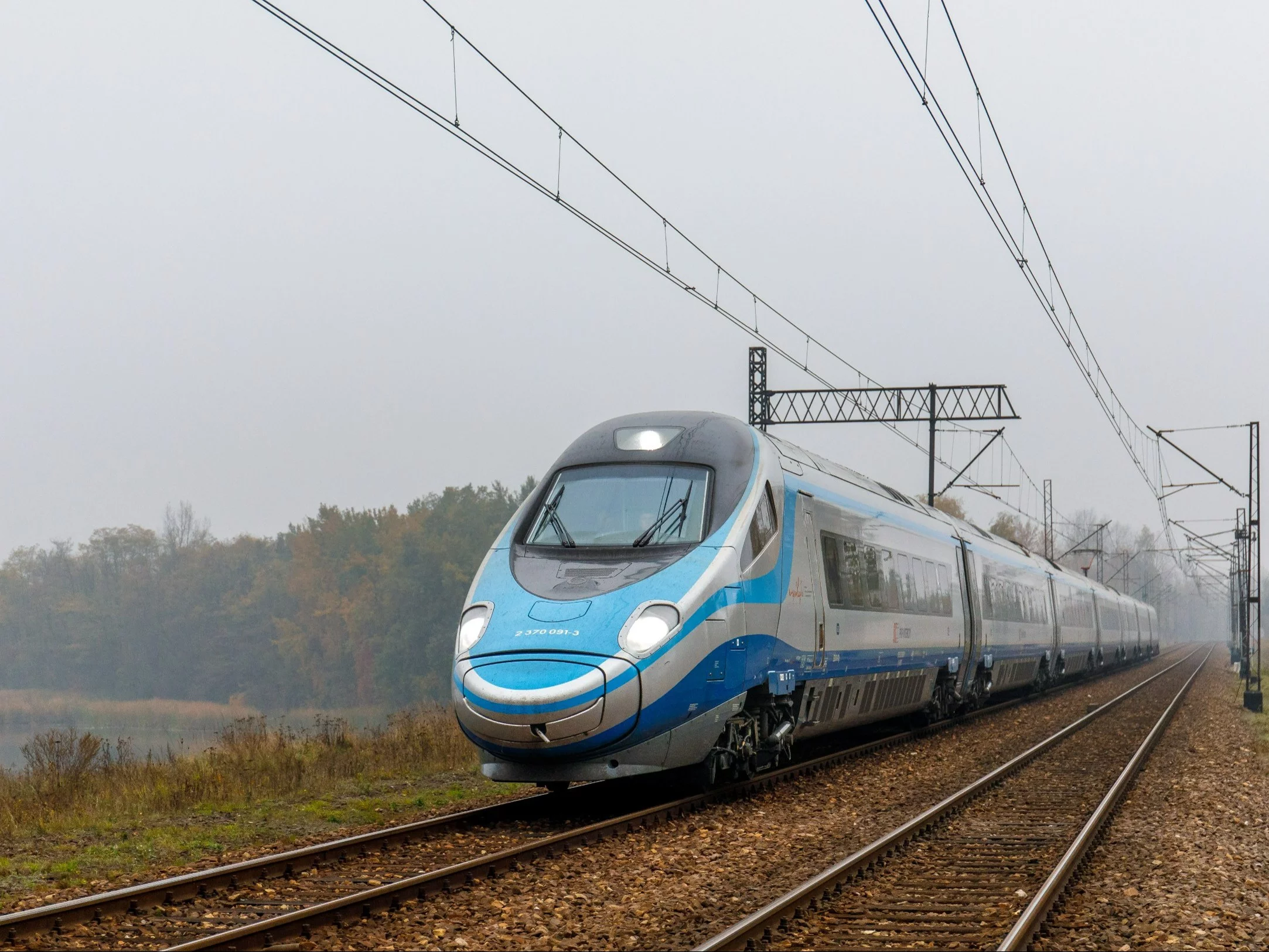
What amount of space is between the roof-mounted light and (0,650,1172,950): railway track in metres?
3.33

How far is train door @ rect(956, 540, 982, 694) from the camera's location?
2234cm

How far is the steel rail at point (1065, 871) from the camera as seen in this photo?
7168 mm

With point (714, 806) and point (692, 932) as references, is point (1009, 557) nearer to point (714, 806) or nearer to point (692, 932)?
point (714, 806)

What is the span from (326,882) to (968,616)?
16111 millimetres

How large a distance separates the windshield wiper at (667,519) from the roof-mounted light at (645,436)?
0.76m

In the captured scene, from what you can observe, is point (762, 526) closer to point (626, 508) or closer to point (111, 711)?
point (626, 508)

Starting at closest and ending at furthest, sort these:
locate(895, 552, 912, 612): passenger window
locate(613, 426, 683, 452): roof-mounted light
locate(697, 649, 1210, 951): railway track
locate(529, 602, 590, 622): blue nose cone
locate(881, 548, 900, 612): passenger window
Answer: locate(697, 649, 1210, 951): railway track, locate(529, 602, 590, 622): blue nose cone, locate(613, 426, 683, 452): roof-mounted light, locate(881, 548, 900, 612): passenger window, locate(895, 552, 912, 612): passenger window

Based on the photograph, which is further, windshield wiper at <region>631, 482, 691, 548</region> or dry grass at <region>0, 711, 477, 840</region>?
dry grass at <region>0, 711, 477, 840</region>

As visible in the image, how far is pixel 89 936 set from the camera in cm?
685

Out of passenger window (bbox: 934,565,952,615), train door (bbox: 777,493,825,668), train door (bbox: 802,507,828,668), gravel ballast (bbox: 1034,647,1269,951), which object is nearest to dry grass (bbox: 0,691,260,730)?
passenger window (bbox: 934,565,952,615)

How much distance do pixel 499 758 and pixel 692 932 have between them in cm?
377

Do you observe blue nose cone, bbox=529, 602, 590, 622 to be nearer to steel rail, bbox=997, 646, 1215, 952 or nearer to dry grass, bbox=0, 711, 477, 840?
dry grass, bbox=0, 711, 477, 840

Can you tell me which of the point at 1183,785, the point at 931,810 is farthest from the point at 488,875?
the point at 1183,785

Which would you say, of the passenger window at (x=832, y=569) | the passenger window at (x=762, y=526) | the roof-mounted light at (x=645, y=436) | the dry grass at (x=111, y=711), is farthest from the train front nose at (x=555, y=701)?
the dry grass at (x=111, y=711)
